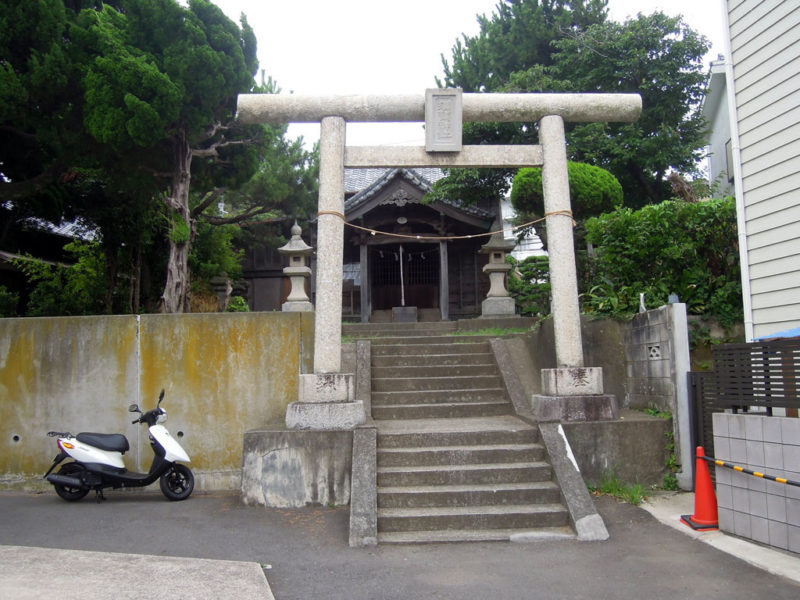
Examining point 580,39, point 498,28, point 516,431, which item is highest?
point 498,28

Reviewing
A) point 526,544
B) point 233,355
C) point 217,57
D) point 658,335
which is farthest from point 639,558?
point 217,57

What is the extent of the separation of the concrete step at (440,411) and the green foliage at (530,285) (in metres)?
5.66

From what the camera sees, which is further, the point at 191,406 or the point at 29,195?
the point at 29,195

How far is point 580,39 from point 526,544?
565 inches

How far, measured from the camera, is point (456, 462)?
6.30 metres

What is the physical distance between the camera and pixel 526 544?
5.12m

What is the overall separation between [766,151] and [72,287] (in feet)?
45.0

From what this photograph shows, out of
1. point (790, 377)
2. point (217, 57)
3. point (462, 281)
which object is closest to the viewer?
point (790, 377)

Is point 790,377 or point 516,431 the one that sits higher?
point 790,377

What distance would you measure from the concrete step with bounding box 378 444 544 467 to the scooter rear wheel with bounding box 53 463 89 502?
368cm

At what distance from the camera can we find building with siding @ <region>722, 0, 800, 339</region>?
649cm

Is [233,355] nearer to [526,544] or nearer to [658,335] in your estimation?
[526,544]

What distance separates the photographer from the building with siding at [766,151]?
6.49 m

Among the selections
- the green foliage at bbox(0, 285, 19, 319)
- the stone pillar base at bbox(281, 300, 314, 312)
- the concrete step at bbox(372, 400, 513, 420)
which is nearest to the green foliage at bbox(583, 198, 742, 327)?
the concrete step at bbox(372, 400, 513, 420)
